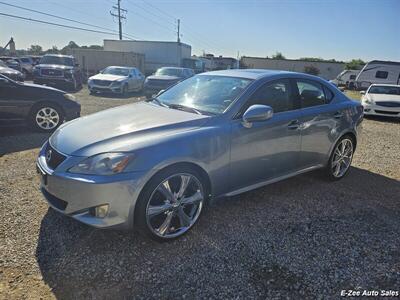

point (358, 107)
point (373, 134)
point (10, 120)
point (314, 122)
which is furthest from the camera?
point (373, 134)

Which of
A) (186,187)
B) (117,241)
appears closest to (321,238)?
(186,187)

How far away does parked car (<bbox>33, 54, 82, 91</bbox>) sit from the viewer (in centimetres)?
1597

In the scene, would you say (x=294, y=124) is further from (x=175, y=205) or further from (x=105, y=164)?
(x=105, y=164)

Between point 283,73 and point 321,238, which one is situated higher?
point 283,73

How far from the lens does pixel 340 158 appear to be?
486cm

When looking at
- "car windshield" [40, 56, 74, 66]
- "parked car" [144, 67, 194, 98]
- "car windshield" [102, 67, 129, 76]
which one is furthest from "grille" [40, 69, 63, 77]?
"parked car" [144, 67, 194, 98]

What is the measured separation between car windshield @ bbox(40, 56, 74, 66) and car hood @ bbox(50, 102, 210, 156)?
595 inches

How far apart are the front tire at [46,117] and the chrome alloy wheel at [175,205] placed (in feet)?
16.3

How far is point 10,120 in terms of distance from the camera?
6.52m

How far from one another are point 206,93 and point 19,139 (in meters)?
4.49

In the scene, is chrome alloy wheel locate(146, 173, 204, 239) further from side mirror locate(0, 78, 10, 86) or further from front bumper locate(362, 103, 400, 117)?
front bumper locate(362, 103, 400, 117)

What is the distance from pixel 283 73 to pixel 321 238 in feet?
6.73

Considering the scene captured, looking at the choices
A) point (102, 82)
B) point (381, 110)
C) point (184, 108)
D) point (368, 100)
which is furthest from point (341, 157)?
point (102, 82)

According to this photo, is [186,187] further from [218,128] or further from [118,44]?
[118,44]
